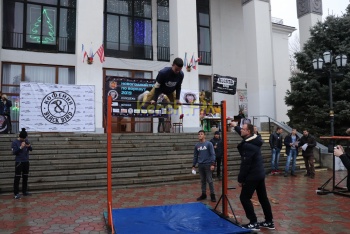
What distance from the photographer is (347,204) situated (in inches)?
305

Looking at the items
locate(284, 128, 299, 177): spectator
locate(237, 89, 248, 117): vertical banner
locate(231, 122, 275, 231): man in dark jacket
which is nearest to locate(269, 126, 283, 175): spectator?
locate(284, 128, 299, 177): spectator

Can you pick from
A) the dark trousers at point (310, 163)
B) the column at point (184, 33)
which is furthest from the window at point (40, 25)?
the dark trousers at point (310, 163)

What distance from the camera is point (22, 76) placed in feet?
57.6

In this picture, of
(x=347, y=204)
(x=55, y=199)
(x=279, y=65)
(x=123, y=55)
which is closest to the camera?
(x=347, y=204)

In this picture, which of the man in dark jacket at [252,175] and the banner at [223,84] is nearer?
the man in dark jacket at [252,175]

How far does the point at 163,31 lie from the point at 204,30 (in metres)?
3.41

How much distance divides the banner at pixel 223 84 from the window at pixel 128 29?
4.87 meters

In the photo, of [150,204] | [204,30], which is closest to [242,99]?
[204,30]

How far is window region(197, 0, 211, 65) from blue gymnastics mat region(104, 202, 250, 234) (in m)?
16.8

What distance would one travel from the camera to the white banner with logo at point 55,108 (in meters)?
11.7

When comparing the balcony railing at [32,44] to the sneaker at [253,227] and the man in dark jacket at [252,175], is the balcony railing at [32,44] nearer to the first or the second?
the man in dark jacket at [252,175]

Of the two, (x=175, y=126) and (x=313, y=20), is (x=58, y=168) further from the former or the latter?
(x=313, y=20)

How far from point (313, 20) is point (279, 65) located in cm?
422

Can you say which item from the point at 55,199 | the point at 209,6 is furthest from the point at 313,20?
the point at 55,199
